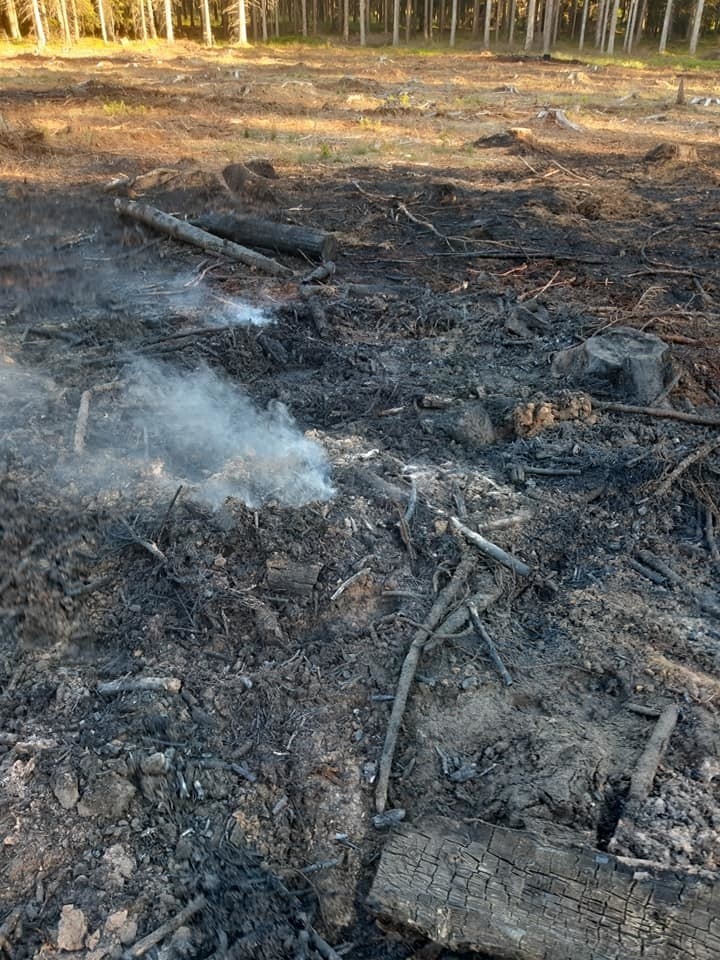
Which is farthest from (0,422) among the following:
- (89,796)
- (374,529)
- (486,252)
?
(486,252)

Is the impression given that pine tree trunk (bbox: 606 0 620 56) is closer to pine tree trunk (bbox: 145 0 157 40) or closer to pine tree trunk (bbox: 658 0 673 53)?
pine tree trunk (bbox: 658 0 673 53)

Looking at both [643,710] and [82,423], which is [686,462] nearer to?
[643,710]

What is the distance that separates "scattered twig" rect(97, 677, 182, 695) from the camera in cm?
383

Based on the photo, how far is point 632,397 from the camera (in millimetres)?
6527

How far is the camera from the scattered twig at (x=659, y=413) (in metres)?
6.11

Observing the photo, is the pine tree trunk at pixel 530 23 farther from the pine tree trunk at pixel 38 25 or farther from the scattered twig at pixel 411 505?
the scattered twig at pixel 411 505

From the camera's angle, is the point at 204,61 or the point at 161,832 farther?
the point at 204,61

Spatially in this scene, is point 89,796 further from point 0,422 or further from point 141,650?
point 0,422

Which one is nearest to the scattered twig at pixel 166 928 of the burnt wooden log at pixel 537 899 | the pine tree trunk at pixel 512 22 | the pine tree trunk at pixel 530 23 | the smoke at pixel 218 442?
the burnt wooden log at pixel 537 899

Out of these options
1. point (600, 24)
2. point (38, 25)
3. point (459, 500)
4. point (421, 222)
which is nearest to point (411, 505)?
point (459, 500)

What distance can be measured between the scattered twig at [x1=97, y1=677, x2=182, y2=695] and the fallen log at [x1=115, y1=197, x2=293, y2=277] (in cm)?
681

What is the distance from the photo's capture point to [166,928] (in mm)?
2908

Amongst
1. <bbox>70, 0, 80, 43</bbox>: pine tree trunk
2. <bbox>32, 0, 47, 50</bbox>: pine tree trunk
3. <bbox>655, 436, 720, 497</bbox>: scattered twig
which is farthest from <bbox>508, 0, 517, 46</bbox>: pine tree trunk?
<bbox>655, 436, 720, 497</bbox>: scattered twig

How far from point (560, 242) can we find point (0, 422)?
27.2 ft
